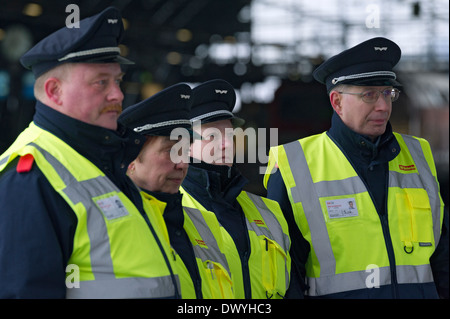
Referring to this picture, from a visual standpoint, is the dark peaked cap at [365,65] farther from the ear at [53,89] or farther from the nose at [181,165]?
the ear at [53,89]

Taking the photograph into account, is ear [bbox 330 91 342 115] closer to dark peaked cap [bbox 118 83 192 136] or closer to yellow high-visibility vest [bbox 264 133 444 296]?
yellow high-visibility vest [bbox 264 133 444 296]

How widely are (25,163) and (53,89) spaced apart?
0.36m

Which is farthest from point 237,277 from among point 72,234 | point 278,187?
point 72,234

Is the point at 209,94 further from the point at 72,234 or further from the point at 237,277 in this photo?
the point at 72,234

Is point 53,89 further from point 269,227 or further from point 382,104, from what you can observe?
point 382,104

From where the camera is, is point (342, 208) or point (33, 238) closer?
point (33, 238)

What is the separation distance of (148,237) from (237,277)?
990mm

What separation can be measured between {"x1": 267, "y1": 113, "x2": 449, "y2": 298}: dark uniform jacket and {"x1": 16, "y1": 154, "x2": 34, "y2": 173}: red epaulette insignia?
185 cm

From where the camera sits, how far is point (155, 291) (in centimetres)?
257

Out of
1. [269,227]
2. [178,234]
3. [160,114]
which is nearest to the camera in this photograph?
[178,234]

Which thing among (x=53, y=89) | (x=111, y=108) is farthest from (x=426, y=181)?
(x=53, y=89)

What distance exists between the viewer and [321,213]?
3.89m

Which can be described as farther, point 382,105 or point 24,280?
point 382,105

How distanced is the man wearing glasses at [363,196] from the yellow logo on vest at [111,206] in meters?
1.56
